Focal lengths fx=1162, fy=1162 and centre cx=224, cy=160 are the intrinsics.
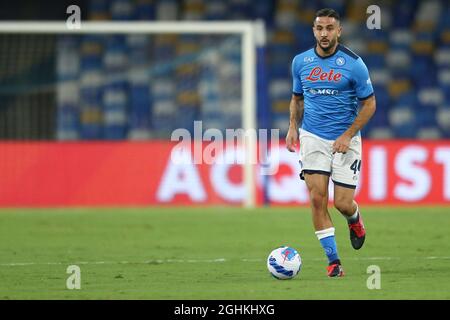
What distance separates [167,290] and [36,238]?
5.95m

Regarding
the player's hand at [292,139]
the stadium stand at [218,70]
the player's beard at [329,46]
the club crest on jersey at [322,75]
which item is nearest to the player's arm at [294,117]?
the player's hand at [292,139]

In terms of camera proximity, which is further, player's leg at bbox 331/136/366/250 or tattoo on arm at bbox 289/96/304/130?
tattoo on arm at bbox 289/96/304/130

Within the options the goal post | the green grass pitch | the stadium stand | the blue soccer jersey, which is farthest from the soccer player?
the stadium stand

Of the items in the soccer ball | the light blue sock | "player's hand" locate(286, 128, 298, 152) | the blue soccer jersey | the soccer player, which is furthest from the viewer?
"player's hand" locate(286, 128, 298, 152)

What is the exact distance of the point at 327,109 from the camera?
35.7 feet

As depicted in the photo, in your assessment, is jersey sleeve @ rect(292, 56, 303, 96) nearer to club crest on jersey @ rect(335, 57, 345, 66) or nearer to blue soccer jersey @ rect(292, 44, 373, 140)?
blue soccer jersey @ rect(292, 44, 373, 140)

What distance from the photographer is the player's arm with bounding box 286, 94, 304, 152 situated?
36.1 ft

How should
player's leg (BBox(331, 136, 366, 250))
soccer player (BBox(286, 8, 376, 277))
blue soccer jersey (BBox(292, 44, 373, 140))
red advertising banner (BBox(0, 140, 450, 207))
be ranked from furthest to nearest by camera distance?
red advertising banner (BBox(0, 140, 450, 207))
player's leg (BBox(331, 136, 366, 250))
blue soccer jersey (BBox(292, 44, 373, 140))
soccer player (BBox(286, 8, 376, 277))

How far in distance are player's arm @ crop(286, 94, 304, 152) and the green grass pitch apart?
1.27 metres

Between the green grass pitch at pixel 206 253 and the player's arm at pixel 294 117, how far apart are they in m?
1.27

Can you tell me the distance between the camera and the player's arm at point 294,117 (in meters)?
11.0

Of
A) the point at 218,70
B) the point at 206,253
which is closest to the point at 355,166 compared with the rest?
the point at 206,253

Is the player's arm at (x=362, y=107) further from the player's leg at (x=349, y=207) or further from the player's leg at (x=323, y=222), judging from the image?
the player's leg at (x=349, y=207)

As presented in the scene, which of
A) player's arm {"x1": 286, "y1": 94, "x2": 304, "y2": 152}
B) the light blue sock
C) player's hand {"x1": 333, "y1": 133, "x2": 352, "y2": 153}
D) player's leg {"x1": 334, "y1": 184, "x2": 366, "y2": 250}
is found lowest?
the light blue sock
